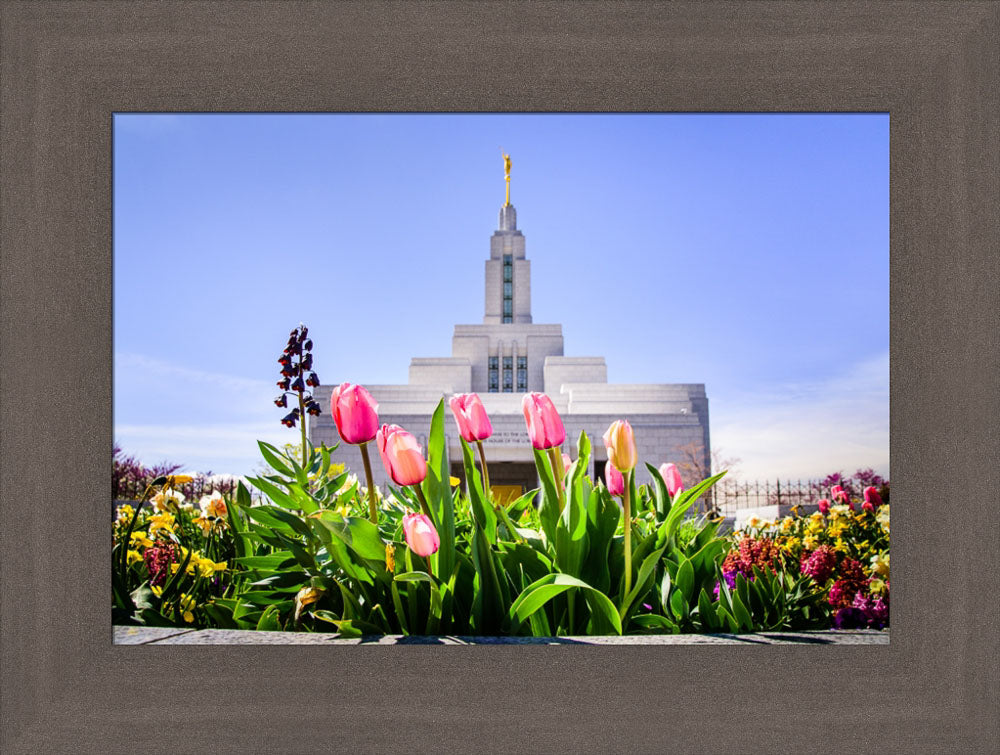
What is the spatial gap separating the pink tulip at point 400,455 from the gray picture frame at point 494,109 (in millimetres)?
328

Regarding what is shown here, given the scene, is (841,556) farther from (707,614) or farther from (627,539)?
(627,539)

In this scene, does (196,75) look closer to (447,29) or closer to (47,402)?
(447,29)

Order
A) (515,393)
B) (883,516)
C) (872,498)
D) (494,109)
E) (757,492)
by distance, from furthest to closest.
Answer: (515,393), (757,492), (872,498), (883,516), (494,109)

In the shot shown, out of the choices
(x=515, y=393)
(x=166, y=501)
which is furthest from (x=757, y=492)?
(x=166, y=501)

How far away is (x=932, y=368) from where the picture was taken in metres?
1.55

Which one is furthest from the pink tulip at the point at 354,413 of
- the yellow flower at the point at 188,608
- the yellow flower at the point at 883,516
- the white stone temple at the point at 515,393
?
the white stone temple at the point at 515,393

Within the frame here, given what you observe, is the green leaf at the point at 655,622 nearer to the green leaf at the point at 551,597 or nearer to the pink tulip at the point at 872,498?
the green leaf at the point at 551,597

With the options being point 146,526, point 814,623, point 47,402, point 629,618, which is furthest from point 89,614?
point 814,623

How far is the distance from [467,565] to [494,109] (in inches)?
37.2

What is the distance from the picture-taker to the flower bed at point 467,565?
139cm

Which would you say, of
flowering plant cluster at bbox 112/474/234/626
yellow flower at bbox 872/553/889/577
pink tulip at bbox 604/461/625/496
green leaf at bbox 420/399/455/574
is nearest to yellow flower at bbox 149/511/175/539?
flowering plant cluster at bbox 112/474/234/626

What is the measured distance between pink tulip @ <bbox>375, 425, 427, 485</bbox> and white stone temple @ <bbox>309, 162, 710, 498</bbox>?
30.3ft

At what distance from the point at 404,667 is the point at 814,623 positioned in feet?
3.70

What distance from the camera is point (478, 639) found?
1376 mm
